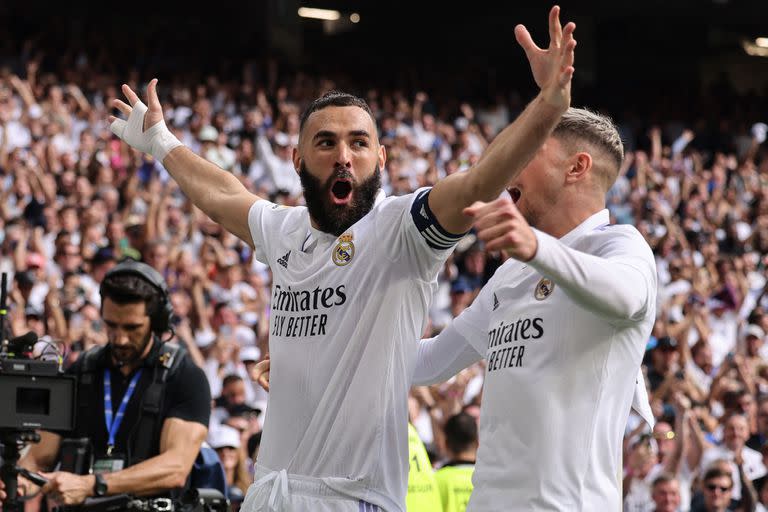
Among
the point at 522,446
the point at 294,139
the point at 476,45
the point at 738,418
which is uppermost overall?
the point at 476,45

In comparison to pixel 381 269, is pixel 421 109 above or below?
above

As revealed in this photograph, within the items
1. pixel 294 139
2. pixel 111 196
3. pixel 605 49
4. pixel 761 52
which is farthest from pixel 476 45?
pixel 111 196

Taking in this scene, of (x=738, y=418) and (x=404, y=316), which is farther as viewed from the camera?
(x=738, y=418)

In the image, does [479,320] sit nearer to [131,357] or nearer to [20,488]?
[131,357]

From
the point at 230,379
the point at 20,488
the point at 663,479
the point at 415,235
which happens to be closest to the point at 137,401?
the point at 20,488

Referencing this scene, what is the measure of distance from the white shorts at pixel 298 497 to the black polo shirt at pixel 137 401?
4.84 feet

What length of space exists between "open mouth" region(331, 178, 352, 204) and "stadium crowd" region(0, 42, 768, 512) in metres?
2.42

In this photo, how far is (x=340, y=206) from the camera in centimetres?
393

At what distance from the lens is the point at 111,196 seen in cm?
1275

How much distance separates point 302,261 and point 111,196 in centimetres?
910

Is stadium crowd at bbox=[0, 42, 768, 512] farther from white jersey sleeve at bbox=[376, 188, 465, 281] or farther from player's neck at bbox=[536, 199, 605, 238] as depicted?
player's neck at bbox=[536, 199, 605, 238]

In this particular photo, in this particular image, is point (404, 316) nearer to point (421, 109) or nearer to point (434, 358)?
point (434, 358)

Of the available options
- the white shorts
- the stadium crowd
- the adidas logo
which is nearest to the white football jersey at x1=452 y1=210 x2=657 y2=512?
the white shorts

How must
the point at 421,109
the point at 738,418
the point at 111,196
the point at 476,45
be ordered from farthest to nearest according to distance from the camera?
1. the point at 476,45
2. the point at 421,109
3. the point at 111,196
4. the point at 738,418
